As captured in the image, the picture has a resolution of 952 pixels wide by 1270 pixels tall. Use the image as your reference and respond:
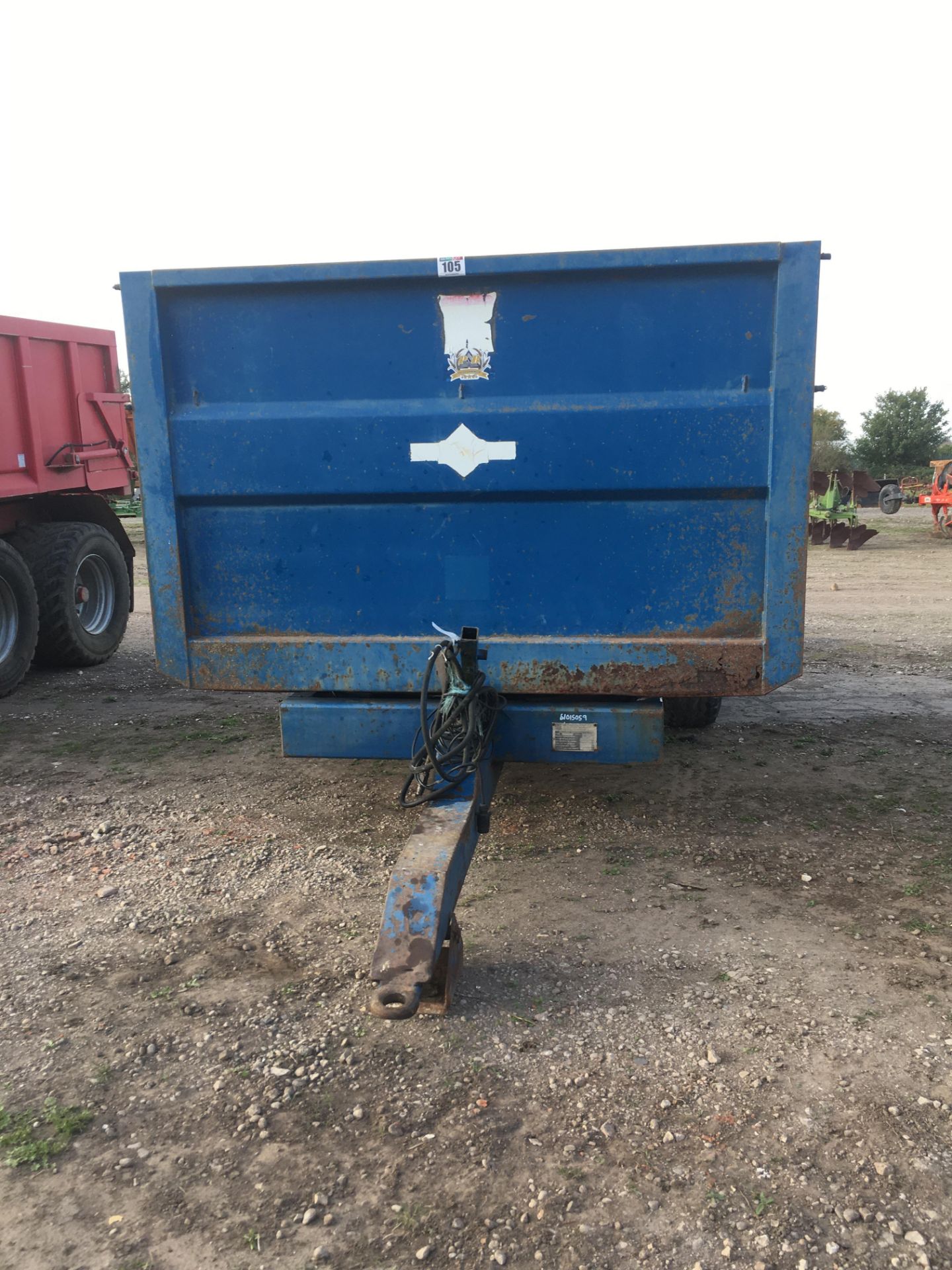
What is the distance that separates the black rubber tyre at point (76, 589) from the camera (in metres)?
7.15

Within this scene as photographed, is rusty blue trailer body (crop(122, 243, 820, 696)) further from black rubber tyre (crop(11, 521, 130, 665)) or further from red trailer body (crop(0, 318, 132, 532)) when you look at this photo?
black rubber tyre (crop(11, 521, 130, 665))

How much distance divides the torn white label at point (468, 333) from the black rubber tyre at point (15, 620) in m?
4.41

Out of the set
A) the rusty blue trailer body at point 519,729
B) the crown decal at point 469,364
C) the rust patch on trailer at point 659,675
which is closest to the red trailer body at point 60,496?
the rusty blue trailer body at point 519,729

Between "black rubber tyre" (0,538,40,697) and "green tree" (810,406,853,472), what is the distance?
33663mm

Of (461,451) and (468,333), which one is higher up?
(468,333)

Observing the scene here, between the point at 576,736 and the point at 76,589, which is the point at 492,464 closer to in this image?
the point at 576,736

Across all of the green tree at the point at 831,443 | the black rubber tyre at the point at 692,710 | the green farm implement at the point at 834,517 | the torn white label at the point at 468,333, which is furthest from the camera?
the green tree at the point at 831,443

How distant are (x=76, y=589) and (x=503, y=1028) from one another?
5.98 meters

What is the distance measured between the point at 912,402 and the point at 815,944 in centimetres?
4223

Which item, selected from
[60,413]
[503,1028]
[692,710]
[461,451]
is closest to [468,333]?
[461,451]

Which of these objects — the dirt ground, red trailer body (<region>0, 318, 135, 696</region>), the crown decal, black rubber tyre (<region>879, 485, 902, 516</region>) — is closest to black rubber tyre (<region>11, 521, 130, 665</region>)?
red trailer body (<region>0, 318, 135, 696</region>)

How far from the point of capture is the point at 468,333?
11.1ft

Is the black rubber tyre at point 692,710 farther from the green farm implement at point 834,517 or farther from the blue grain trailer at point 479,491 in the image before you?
the green farm implement at point 834,517

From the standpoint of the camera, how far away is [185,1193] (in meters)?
2.13
